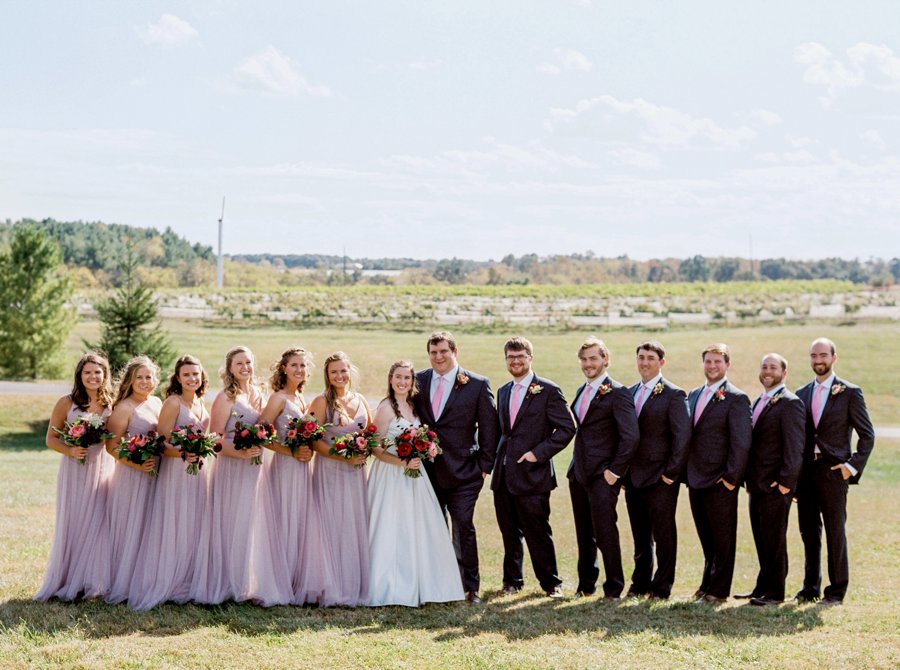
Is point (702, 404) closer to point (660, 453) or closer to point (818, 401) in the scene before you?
point (660, 453)

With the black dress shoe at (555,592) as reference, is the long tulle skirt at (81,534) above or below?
above

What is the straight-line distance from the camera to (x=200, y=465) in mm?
8492

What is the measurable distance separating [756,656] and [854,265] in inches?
5040

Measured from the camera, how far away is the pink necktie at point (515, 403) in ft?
29.9

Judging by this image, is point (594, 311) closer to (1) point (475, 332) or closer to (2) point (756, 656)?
(1) point (475, 332)

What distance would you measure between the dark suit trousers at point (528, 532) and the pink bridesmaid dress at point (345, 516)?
4.52 ft

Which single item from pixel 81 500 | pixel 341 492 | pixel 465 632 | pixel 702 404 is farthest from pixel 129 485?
pixel 702 404

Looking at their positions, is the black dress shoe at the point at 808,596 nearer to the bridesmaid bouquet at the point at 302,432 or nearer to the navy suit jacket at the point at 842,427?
the navy suit jacket at the point at 842,427

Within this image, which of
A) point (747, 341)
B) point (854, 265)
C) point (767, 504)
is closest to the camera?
point (767, 504)

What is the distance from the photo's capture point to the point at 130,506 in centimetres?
868

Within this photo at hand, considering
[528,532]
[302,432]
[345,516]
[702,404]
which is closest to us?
[302,432]

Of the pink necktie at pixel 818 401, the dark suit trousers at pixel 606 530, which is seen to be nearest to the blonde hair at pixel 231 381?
the dark suit trousers at pixel 606 530

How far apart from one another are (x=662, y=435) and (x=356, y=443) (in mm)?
2775

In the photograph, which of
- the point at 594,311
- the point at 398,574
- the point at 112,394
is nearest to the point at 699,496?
the point at 398,574
